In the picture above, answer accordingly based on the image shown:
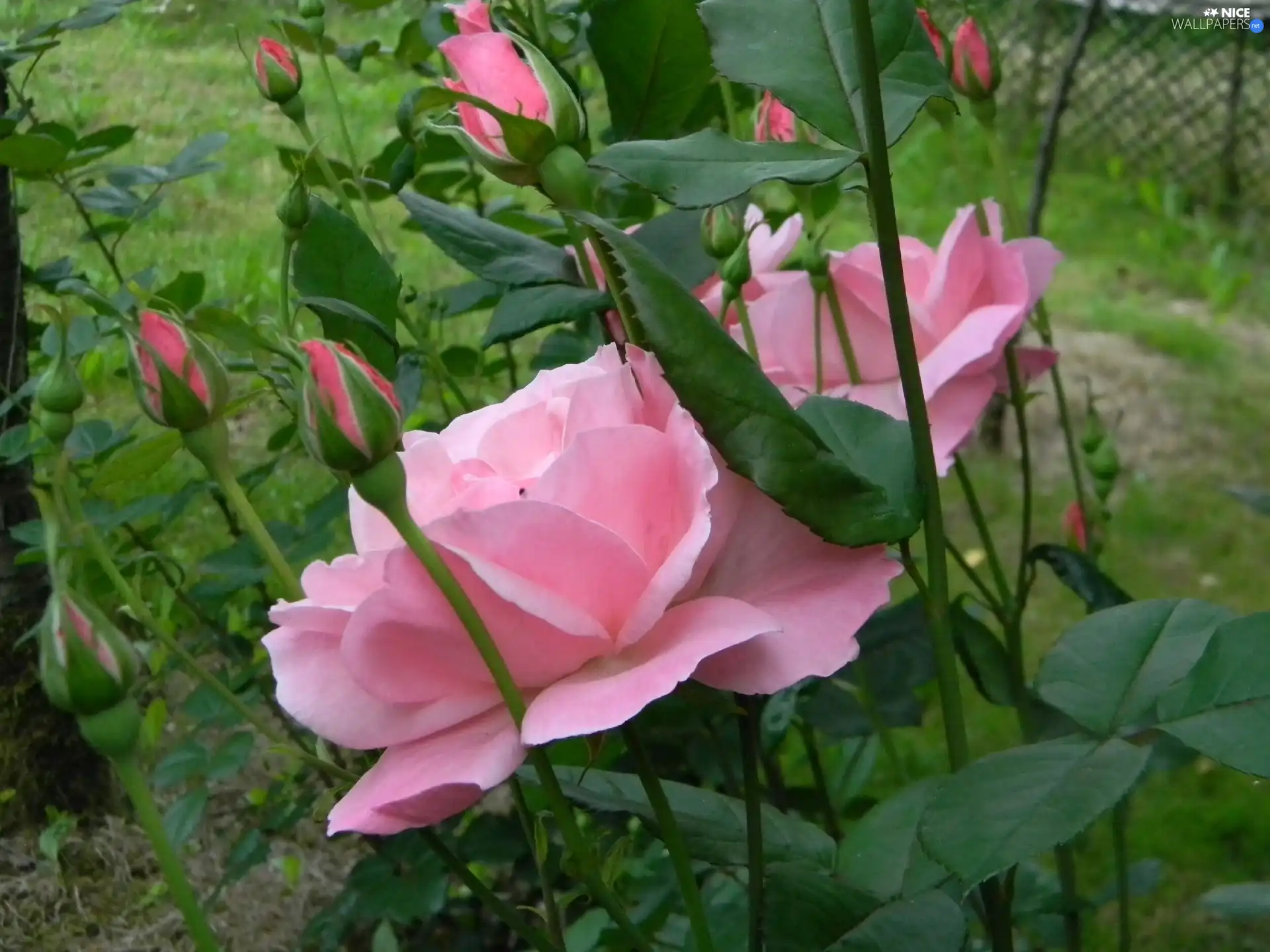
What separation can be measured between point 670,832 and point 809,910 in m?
0.06

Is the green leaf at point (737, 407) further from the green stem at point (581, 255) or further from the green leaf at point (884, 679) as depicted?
the green leaf at point (884, 679)

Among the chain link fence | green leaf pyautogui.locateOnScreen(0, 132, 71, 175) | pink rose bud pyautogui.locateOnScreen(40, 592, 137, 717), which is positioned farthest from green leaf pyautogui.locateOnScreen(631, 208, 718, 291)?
the chain link fence

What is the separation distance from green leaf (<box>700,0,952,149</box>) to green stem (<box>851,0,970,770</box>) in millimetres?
25

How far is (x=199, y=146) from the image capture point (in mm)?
784

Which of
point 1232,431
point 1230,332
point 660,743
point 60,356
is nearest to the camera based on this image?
point 60,356

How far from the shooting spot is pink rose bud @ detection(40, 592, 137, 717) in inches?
9.8

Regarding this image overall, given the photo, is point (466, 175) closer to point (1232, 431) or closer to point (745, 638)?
point (745, 638)

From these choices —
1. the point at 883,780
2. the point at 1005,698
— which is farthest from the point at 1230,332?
the point at 1005,698

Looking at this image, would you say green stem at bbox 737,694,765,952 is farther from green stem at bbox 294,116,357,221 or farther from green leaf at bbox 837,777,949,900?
green stem at bbox 294,116,357,221

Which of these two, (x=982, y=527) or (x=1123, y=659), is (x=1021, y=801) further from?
(x=982, y=527)

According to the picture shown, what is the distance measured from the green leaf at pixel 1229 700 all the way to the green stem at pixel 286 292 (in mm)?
237

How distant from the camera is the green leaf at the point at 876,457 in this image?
0.26 metres

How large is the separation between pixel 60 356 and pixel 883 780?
3.18 ft
